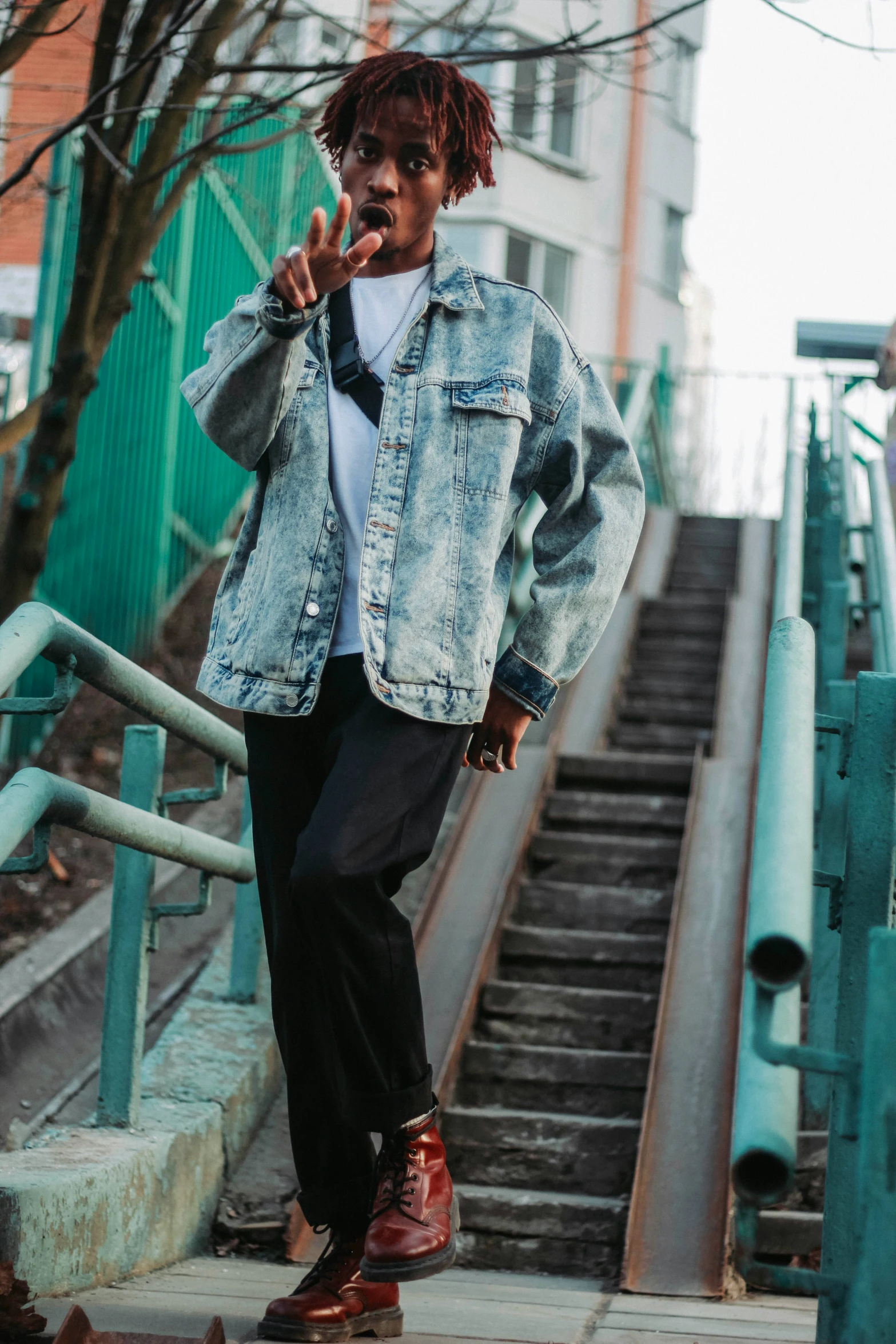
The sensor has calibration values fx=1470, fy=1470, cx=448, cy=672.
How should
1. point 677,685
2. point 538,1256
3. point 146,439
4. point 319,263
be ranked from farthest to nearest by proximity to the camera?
1. point 146,439
2. point 677,685
3. point 538,1256
4. point 319,263

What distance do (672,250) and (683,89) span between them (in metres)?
3.30

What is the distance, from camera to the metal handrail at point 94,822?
86.4 inches

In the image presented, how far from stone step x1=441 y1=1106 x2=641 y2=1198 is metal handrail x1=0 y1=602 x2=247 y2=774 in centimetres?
105

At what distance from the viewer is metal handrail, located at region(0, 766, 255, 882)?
220cm

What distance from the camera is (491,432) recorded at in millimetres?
2373

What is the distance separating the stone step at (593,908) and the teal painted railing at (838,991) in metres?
1.72

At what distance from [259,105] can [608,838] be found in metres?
2.44

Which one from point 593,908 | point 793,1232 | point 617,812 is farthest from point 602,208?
point 793,1232

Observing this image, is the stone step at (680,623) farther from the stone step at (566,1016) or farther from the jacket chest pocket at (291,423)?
the jacket chest pocket at (291,423)

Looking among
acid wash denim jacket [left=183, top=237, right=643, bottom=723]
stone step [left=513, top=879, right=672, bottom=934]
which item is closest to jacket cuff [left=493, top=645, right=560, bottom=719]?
acid wash denim jacket [left=183, top=237, right=643, bottom=723]

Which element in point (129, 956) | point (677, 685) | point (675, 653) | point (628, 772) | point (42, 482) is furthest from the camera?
point (675, 653)

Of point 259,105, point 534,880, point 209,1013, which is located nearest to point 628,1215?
point 209,1013

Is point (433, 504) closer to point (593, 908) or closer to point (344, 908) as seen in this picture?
point (344, 908)

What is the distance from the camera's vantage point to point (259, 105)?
3.68 metres
